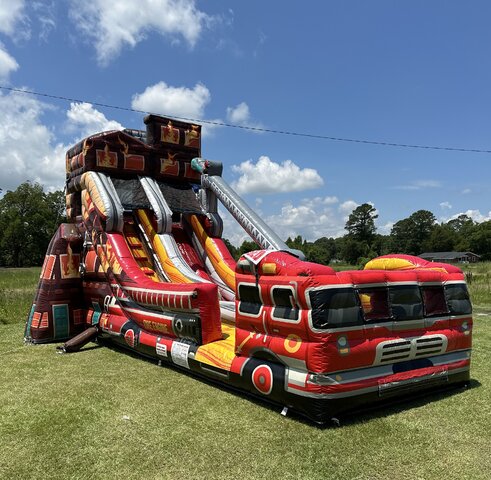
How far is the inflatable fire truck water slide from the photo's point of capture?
420 centimetres

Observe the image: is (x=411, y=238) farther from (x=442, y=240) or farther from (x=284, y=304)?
(x=284, y=304)

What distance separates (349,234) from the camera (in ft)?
246

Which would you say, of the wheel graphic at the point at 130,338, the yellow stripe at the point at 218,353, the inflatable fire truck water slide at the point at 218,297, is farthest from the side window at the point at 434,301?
the wheel graphic at the point at 130,338

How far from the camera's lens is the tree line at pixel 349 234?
166ft

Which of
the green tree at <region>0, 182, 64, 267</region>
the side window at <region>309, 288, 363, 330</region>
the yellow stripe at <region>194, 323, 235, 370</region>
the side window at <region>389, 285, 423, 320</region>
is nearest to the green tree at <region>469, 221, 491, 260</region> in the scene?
the green tree at <region>0, 182, 64, 267</region>

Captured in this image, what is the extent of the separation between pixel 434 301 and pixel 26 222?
52743 millimetres

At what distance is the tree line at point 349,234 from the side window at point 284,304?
1475 inches

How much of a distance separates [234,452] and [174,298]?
8.40 feet

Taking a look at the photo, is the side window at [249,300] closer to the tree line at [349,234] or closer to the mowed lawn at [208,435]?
the mowed lawn at [208,435]

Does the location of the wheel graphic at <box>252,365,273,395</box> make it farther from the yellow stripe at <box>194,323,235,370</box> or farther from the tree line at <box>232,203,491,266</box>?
the tree line at <box>232,203,491,266</box>

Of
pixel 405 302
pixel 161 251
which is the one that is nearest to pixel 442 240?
pixel 161 251

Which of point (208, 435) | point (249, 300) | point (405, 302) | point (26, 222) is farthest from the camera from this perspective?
point (26, 222)

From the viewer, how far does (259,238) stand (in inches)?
289

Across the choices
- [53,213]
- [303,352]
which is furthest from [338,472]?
[53,213]
